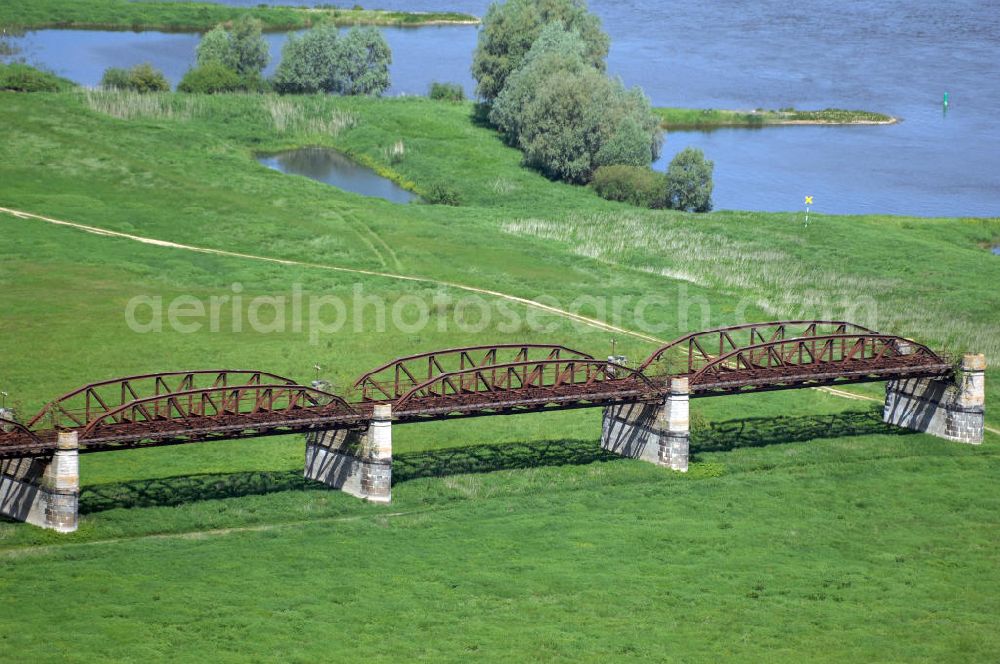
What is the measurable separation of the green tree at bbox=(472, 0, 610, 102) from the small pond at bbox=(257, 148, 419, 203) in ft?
70.6

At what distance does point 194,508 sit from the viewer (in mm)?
83875

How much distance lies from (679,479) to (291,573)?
24.3 metres

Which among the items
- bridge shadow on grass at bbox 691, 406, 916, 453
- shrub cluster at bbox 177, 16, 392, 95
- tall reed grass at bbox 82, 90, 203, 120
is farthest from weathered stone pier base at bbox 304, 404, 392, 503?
shrub cluster at bbox 177, 16, 392, 95

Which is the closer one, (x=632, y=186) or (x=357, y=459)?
(x=357, y=459)

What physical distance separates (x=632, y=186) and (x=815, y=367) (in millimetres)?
65161

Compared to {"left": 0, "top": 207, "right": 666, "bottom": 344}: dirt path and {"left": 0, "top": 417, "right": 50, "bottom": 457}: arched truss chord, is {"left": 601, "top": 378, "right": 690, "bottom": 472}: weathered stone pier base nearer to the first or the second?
{"left": 0, "top": 207, "right": 666, "bottom": 344}: dirt path

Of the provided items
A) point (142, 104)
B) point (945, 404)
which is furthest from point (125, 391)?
point (142, 104)

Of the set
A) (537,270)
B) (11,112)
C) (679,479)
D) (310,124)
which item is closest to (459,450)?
(679,479)

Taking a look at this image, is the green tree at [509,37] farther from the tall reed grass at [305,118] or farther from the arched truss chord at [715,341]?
the arched truss chord at [715,341]

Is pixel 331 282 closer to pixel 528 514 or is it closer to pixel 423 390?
pixel 423 390

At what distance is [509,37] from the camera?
191 metres

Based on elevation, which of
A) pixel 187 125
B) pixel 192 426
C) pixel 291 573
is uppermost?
pixel 187 125

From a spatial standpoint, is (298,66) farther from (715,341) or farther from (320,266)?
(715,341)

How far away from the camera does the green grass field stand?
7356cm
